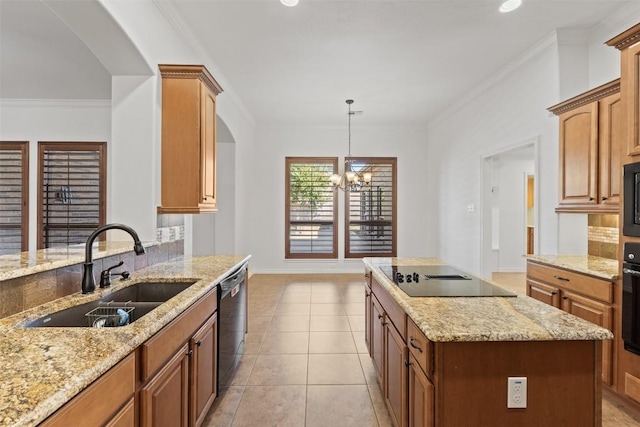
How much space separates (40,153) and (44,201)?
77 centimetres

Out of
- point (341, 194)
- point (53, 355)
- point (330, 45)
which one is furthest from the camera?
point (341, 194)

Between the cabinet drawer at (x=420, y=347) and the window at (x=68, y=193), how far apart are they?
207 inches

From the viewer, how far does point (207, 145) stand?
9.92 ft

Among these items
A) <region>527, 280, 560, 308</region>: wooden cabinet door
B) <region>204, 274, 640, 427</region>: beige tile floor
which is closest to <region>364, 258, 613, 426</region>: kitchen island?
<region>204, 274, 640, 427</region>: beige tile floor

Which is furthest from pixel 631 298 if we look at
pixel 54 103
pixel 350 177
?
pixel 54 103

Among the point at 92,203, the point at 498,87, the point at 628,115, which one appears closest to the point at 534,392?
the point at 628,115

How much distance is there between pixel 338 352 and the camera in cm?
319

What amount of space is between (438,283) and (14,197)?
20.7ft

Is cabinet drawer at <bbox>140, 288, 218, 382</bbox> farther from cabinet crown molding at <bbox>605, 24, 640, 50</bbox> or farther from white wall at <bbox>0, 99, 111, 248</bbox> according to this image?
white wall at <bbox>0, 99, 111, 248</bbox>

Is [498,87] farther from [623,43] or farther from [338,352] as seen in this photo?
[338,352]

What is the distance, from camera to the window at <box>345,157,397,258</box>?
7094 mm

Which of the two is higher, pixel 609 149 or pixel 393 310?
pixel 609 149

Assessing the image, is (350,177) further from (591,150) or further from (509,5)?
(591,150)

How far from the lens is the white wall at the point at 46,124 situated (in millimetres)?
5219
